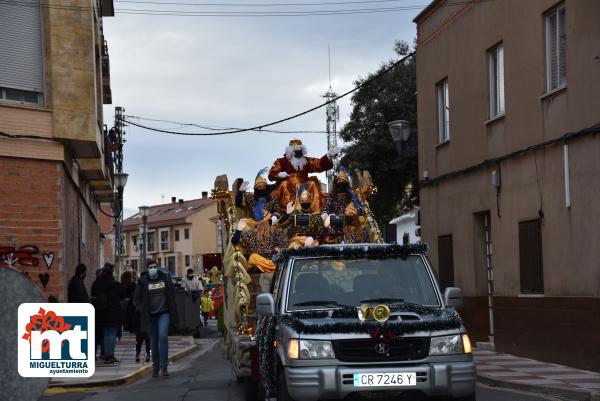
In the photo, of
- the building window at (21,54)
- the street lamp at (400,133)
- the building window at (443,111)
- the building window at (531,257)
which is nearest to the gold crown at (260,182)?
the building window at (531,257)

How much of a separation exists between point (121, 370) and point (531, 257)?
7.31m

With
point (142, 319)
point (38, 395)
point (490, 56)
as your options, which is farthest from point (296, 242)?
point (38, 395)

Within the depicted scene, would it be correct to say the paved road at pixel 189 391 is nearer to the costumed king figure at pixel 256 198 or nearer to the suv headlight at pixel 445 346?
the costumed king figure at pixel 256 198

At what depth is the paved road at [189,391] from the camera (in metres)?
13.0

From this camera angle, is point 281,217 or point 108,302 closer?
point 281,217

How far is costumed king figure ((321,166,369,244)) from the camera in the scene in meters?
14.4

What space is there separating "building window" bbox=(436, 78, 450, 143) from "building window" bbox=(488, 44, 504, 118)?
9.70 feet

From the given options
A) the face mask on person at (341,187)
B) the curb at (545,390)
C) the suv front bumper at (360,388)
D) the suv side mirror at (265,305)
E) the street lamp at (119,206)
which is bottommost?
the curb at (545,390)

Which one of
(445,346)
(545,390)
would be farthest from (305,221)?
(445,346)

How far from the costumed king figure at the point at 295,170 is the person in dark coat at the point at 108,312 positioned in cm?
578

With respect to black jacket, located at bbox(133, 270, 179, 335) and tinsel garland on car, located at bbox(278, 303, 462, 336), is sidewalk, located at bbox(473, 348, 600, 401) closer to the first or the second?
tinsel garland on car, located at bbox(278, 303, 462, 336)

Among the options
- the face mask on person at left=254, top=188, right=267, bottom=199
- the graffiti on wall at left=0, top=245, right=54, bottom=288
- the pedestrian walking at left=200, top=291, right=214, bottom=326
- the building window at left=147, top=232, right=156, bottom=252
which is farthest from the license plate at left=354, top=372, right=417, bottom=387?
the building window at left=147, top=232, right=156, bottom=252

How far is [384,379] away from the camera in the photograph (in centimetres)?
865

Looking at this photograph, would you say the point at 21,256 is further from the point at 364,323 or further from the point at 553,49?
the point at 364,323
